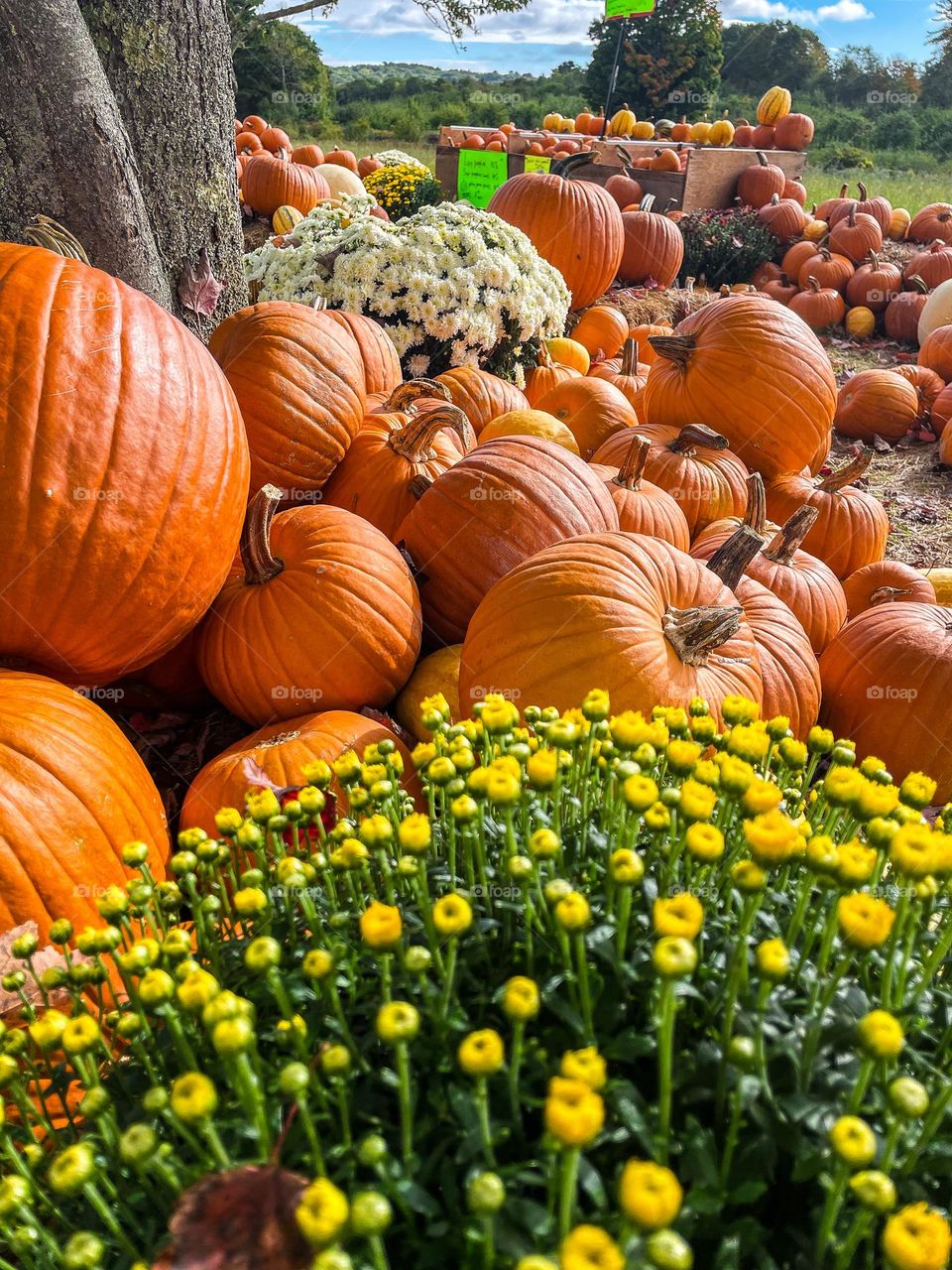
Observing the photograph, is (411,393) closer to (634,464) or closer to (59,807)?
(634,464)

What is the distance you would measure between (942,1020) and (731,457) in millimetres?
2622

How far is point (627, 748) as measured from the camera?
2.89 feet

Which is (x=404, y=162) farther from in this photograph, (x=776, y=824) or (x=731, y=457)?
(x=776, y=824)

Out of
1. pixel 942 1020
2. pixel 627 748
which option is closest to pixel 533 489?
pixel 627 748

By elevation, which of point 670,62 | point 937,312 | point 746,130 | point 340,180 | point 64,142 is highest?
point 670,62

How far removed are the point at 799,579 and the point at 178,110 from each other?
231 centimetres

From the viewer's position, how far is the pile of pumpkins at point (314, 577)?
1595 mm

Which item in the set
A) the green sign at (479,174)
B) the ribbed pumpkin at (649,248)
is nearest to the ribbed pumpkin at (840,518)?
the ribbed pumpkin at (649,248)

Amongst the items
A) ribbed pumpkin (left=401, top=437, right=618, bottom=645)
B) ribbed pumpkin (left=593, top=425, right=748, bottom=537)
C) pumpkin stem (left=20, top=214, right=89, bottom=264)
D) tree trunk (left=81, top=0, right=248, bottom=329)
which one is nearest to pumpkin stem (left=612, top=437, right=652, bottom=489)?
ribbed pumpkin (left=401, top=437, right=618, bottom=645)

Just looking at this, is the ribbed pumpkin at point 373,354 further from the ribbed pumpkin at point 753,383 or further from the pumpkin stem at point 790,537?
the pumpkin stem at point 790,537

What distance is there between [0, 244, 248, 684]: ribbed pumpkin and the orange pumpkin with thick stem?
12.9ft

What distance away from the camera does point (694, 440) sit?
3051 millimetres

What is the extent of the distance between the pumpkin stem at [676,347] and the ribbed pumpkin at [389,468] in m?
1.27

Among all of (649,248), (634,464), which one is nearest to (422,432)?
(634,464)
